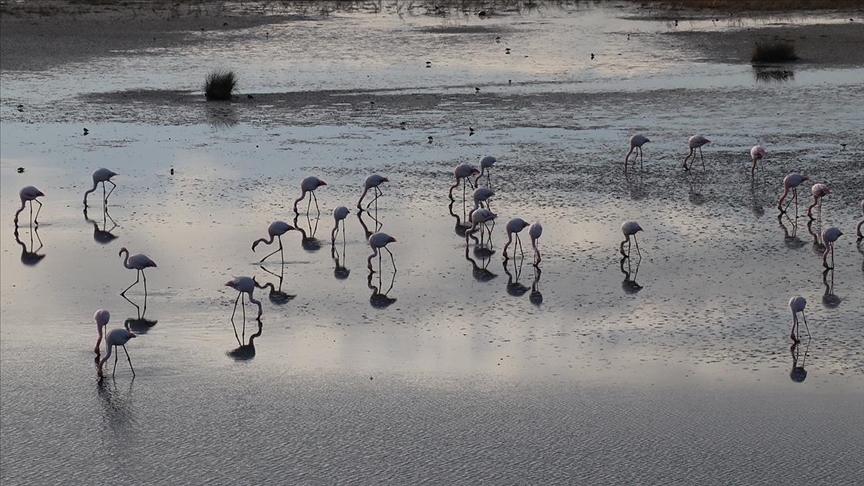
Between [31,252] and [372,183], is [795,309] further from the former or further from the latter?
[31,252]

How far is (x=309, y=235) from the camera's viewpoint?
1251 cm

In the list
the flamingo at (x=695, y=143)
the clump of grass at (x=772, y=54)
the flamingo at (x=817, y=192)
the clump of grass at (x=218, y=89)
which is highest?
the clump of grass at (x=772, y=54)

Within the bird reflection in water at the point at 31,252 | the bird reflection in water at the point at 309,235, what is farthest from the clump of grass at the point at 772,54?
the bird reflection in water at the point at 31,252

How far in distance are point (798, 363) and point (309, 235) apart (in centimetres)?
550

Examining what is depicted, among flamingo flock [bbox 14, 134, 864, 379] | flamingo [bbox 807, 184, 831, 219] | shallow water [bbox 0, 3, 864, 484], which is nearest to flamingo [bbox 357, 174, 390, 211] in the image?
flamingo flock [bbox 14, 134, 864, 379]

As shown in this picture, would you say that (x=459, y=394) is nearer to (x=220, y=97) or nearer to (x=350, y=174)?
(x=350, y=174)

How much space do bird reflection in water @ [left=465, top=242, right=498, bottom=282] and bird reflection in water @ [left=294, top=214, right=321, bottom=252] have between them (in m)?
1.44

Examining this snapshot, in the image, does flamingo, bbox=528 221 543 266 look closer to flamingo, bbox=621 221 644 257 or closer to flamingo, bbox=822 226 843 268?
flamingo, bbox=621 221 644 257

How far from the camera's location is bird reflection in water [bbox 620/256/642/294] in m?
10.2

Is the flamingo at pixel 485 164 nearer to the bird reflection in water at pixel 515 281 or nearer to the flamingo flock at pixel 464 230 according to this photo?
the flamingo flock at pixel 464 230

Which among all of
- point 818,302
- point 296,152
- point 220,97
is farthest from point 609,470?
point 220,97

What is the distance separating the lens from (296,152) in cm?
1653

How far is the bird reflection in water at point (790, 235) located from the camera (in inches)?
450

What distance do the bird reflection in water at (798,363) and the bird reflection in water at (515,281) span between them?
2355 mm
